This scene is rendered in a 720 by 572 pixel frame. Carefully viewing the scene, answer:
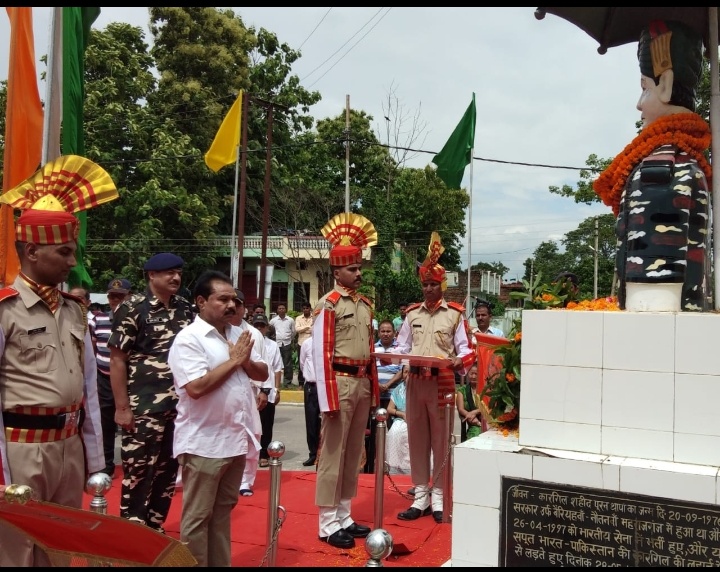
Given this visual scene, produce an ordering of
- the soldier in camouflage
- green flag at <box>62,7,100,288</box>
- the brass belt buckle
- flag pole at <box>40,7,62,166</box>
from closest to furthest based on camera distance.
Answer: the brass belt buckle < the soldier in camouflage < flag pole at <box>40,7,62,166</box> < green flag at <box>62,7,100,288</box>

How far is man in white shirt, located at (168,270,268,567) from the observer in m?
3.40

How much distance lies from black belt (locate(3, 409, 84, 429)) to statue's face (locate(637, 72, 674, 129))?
3204 mm

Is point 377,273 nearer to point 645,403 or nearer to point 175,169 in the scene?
point 175,169

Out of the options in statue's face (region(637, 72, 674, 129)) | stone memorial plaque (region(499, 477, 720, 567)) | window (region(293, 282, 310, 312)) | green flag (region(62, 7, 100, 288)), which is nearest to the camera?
stone memorial plaque (region(499, 477, 720, 567))

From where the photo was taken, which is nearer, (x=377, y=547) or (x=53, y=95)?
(x=377, y=547)

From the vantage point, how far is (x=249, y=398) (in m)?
3.70

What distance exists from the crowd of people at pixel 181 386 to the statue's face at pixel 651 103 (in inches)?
90.6

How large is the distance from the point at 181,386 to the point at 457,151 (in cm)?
888

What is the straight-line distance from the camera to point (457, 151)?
11406 mm

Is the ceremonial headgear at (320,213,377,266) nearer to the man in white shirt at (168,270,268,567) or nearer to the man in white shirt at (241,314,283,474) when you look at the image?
the man in white shirt at (168,270,268,567)

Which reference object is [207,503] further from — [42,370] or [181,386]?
[42,370]

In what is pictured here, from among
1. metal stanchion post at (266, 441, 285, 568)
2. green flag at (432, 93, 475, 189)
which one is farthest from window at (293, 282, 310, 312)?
metal stanchion post at (266, 441, 285, 568)

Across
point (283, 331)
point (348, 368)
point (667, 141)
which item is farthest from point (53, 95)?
point (283, 331)

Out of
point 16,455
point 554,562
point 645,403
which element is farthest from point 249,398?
point 645,403
